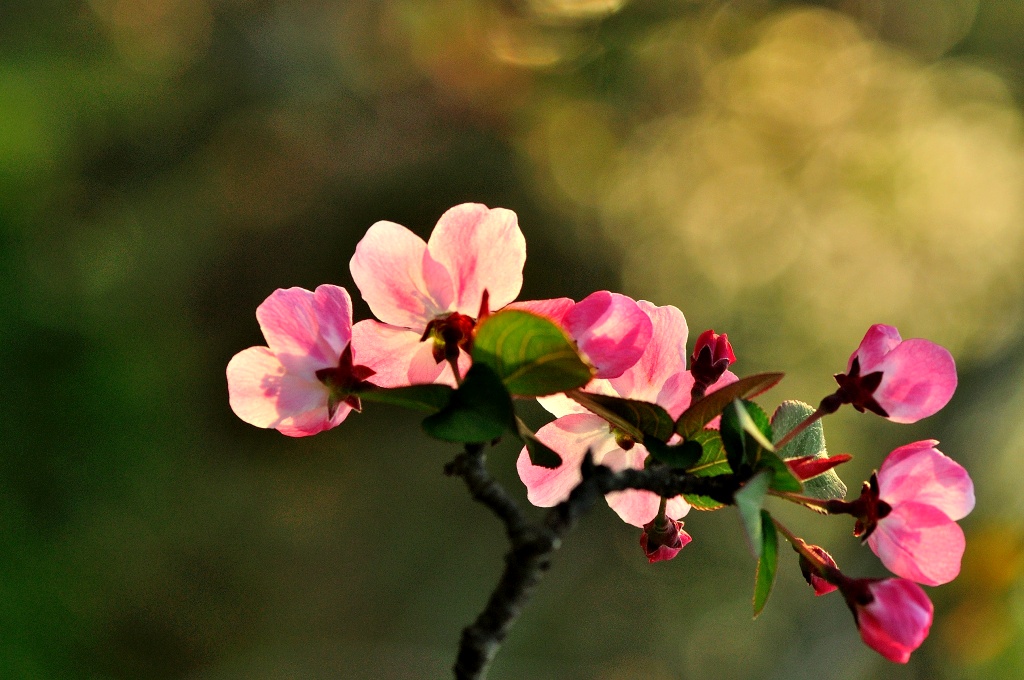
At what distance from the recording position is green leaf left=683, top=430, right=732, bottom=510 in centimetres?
36

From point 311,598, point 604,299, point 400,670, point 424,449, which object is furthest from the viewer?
point 424,449

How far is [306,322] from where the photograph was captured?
0.37 m

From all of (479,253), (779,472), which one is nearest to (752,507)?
(779,472)

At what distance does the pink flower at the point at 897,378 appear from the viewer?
1.19 ft

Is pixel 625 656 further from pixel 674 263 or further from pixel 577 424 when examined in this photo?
pixel 577 424

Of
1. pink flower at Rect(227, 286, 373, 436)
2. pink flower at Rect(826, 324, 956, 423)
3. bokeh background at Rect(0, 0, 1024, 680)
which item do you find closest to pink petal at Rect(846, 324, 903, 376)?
pink flower at Rect(826, 324, 956, 423)

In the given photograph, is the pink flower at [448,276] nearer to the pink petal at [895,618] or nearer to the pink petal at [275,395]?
the pink petal at [275,395]

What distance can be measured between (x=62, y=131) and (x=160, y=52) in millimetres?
838

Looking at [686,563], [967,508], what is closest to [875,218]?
[686,563]

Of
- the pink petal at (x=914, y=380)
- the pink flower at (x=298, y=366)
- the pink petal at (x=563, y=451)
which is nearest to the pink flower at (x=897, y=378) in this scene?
the pink petal at (x=914, y=380)

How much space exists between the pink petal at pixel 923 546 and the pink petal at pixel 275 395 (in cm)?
26

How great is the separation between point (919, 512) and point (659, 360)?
13 centimetres

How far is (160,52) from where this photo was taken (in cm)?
384

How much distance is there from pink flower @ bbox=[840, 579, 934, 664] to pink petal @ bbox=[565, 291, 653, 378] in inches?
Result: 5.3
